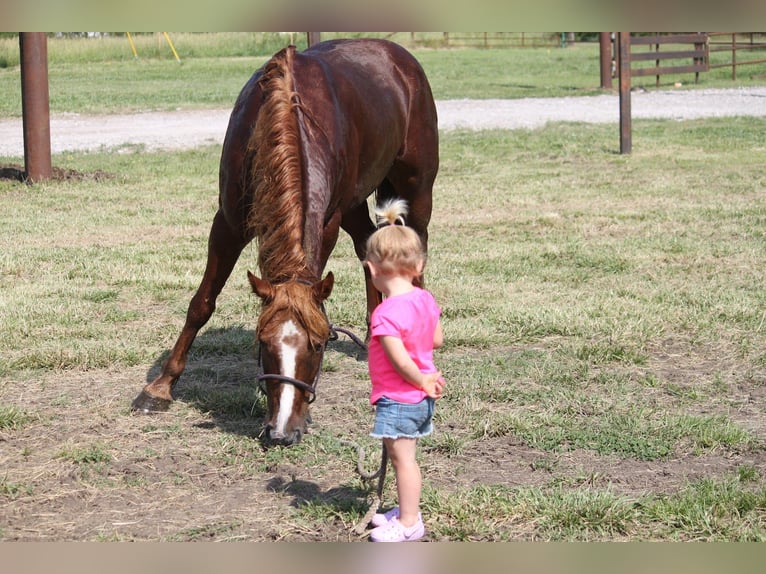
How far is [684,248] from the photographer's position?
27.2ft

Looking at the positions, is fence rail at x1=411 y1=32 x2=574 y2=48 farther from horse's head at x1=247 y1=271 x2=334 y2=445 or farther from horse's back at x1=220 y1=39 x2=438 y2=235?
horse's head at x1=247 y1=271 x2=334 y2=445

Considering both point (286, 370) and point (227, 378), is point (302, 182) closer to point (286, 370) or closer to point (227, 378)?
point (286, 370)

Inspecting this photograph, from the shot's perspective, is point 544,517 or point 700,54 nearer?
point 544,517

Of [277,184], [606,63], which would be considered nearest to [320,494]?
[277,184]

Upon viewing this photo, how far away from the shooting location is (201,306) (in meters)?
5.10

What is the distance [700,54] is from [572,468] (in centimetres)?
2534

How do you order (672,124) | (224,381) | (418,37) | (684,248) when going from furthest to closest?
(418,37) → (672,124) → (684,248) → (224,381)

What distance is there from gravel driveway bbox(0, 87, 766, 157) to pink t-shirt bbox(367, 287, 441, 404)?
12815 mm

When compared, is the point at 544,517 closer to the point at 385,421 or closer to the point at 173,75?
the point at 385,421

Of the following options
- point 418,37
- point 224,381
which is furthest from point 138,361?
point 418,37

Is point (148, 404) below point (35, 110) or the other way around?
below

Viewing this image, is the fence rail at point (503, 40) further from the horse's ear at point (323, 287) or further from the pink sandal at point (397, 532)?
the pink sandal at point (397, 532)

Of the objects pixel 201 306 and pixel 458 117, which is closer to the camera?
pixel 201 306

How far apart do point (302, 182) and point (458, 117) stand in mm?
15803
